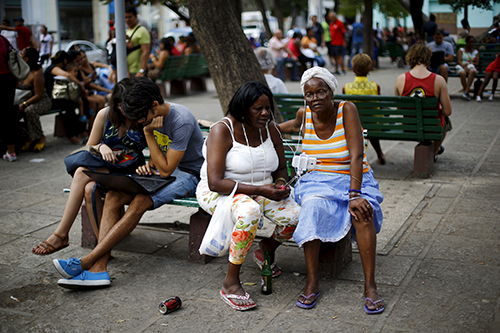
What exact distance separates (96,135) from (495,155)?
536 centimetres

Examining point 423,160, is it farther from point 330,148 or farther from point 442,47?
point 442,47

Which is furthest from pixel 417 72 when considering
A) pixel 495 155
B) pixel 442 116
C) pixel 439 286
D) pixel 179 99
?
pixel 179 99

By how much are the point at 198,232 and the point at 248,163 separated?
2.62 ft

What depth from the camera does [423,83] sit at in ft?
21.8

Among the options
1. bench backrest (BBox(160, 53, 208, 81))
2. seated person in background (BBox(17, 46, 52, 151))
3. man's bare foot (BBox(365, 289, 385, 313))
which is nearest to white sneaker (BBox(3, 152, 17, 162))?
seated person in background (BBox(17, 46, 52, 151))

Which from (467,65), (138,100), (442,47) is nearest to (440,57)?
(442,47)

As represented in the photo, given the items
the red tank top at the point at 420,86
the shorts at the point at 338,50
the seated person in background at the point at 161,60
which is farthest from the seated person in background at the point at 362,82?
the shorts at the point at 338,50

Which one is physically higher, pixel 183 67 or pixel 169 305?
pixel 183 67

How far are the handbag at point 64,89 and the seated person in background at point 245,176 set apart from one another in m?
5.70

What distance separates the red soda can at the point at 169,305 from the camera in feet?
11.3

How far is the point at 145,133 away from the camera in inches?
164

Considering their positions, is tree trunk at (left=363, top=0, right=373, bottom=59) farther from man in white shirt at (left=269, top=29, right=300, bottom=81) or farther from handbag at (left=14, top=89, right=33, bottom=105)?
handbag at (left=14, top=89, right=33, bottom=105)

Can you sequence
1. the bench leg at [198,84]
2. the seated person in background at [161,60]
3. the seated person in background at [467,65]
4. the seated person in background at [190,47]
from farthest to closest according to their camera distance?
the seated person in background at [190,47]
the bench leg at [198,84]
the seated person in background at [161,60]
the seated person in background at [467,65]

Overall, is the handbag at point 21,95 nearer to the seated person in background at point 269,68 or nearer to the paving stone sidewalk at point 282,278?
the paving stone sidewalk at point 282,278
